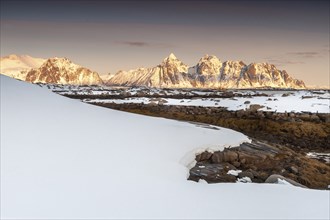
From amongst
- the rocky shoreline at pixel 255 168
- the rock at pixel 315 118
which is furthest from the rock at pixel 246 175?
the rock at pixel 315 118

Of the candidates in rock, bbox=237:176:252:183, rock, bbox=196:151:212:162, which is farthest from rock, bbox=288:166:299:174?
rock, bbox=196:151:212:162

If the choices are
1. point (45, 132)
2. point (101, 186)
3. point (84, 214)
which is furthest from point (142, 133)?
point (84, 214)

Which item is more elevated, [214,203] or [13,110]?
[13,110]

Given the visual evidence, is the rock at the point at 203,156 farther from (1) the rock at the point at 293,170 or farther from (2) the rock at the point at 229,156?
(1) the rock at the point at 293,170

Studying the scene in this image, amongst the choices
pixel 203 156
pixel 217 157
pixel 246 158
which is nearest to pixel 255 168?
pixel 246 158

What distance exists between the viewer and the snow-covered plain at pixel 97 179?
5668 mm

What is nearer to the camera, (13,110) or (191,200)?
(191,200)

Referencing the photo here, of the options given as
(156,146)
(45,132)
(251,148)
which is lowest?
(251,148)

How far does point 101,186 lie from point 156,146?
3500mm

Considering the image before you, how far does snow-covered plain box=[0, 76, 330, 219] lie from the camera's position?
5.67 meters

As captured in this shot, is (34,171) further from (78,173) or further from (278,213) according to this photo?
(278,213)

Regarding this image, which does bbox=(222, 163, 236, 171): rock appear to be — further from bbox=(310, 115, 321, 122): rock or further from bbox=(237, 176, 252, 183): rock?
bbox=(310, 115, 321, 122): rock

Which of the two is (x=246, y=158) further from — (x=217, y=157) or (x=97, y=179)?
(x=97, y=179)

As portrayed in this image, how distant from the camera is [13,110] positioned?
8055 mm
